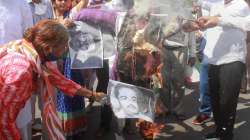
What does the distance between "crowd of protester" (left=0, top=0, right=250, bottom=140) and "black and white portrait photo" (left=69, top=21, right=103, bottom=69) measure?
0.05 m

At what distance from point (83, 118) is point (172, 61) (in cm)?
129

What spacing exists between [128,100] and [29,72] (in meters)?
1.15

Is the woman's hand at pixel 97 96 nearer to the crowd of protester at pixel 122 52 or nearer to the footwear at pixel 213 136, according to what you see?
the crowd of protester at pixel 122 52

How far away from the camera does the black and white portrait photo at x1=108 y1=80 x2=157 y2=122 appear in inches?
151

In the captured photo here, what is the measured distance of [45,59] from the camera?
10.3 ft

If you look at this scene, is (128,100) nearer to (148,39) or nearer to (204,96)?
(148,39)

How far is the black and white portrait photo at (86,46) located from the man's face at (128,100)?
24.2 inches

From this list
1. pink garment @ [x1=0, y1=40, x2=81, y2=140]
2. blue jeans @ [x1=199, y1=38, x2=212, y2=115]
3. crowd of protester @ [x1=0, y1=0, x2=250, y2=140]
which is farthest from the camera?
blue jeans @ [x1=199, y1=38, x2=212, y2=115]

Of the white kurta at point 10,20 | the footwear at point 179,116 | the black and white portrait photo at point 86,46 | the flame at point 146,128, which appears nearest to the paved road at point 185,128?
the footwear at point 179,116

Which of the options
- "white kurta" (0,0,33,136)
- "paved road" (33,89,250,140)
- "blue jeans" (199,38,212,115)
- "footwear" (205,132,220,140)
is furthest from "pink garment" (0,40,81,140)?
"blue jeans" (199,38,212,115)

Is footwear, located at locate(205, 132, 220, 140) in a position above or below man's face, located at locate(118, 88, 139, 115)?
below

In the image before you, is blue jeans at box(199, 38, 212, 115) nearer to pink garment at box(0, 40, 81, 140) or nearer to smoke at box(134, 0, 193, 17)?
smoke at box(134, 0, 193, 17)

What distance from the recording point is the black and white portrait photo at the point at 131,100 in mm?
3848

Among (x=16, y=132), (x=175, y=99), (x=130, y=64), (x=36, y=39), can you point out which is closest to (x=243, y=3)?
(x=130, y=64)
